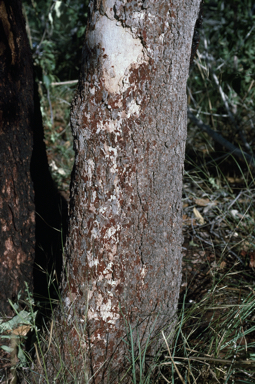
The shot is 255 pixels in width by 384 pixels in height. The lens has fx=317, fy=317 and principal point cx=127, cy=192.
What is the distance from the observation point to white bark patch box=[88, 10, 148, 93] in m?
1.06

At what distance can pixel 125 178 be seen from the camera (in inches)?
46.6

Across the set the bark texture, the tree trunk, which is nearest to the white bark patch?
the tree trunk

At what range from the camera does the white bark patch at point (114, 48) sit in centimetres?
106

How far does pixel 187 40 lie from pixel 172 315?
117 centimetres

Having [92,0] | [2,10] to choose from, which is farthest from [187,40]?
[2,10]

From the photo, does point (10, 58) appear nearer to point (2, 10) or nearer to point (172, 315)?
point (2, 10)

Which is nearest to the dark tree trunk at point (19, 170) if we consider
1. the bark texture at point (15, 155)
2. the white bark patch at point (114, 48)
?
the bark texture at point (15, 155)

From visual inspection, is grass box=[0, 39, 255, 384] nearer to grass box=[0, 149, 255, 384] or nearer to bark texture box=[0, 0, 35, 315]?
grass box=[0, 149, 255, 384]

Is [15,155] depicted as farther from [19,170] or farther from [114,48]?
[114,48]

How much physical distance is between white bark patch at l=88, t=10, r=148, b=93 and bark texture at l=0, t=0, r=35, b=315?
524 mm

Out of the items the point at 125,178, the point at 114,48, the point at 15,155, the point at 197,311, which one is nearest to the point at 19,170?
the point at 15,155

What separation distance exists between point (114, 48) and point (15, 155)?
2.40 ft

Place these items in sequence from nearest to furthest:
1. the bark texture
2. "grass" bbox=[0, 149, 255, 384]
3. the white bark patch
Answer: the white bark patch, "grass" bbox=[0, 149, 255, 384], the bark texture

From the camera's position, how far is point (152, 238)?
1.29 meters
